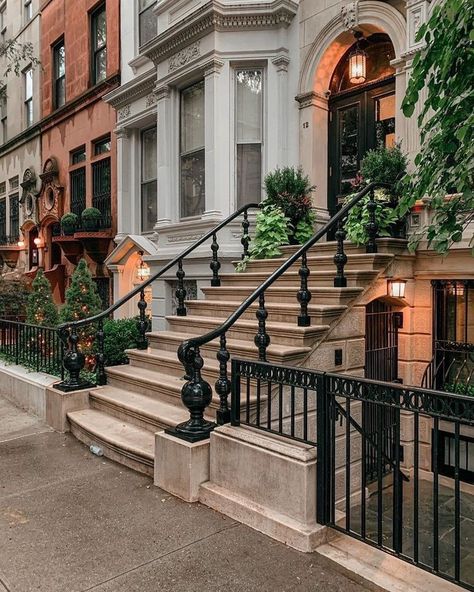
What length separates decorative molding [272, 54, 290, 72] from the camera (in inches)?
335

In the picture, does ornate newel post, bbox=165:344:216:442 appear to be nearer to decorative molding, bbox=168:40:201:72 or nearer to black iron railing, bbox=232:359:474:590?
black iron railing, bbox=232:359:474:590

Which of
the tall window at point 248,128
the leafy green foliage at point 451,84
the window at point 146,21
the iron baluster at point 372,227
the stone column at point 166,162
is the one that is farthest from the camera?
the window at point 146,21

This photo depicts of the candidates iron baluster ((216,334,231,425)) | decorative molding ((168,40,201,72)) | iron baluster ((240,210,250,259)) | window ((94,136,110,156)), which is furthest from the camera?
window ((94,136,110,156))

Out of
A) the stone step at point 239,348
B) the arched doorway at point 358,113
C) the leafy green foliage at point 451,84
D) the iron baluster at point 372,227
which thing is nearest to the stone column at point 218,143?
the arched doorway at point 358,113

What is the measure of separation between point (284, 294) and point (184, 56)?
5.40 m

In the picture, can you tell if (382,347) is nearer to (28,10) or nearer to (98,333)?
(98,333)

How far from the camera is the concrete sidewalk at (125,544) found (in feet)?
10.4

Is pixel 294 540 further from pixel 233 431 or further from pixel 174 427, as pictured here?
pixel 174 427

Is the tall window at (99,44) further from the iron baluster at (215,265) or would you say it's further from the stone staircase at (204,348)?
the stone staircase at (204,348)

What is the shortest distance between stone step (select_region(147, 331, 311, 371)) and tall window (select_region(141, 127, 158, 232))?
502 cm

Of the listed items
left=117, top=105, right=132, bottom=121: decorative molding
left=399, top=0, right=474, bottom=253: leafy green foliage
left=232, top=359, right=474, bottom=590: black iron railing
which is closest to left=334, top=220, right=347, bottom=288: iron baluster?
left=232, top=359, right=474, bottom=590: black iron railing

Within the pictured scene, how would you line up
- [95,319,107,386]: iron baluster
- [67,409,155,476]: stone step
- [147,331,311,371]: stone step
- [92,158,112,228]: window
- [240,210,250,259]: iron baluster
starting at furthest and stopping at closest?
[92,158,112,228]: window < [240,210,250,259]: iron baluster < [95,319,107,386]: iron baluster < [147,331,311,371]: stone step < [67,409,155,476]: stone step

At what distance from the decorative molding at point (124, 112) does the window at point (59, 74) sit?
14.7 ft

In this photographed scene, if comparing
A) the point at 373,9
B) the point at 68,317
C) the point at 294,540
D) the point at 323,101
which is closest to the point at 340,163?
the point at 323,101
